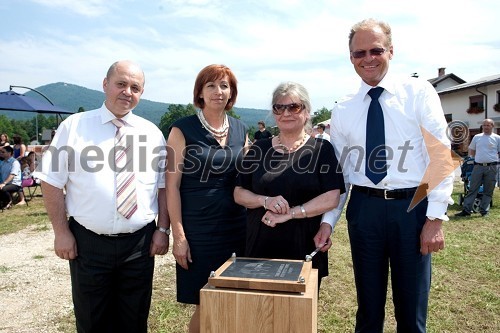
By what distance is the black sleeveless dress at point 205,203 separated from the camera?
9.61 feet

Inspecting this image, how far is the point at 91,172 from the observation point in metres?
2.65

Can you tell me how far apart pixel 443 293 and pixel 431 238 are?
279cm

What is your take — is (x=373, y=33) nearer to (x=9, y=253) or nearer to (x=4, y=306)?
(x=4, y=306)

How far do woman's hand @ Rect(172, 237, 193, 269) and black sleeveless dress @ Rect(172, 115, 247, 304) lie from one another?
0.12ft

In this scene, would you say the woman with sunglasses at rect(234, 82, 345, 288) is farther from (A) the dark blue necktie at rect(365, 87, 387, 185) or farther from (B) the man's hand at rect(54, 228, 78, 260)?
(B) the man's hand at rect(54, 228, 78, 260)

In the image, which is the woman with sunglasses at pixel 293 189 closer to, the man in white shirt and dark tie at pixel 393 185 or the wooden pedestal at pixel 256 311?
the man in white shirt and dark tie at pixel 393 185

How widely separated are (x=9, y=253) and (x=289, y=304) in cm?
624

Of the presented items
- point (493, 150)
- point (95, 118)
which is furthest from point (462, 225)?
point (95, 118)

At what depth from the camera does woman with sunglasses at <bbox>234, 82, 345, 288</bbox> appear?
263 centimetres

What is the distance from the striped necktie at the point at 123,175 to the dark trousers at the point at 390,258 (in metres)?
1.50

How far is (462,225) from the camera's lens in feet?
27.7

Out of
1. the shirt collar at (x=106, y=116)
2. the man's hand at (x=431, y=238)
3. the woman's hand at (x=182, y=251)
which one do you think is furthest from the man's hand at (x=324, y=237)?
the shirt collar at (x=106, y=116)

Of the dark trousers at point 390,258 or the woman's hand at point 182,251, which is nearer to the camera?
the dark trousers at point 390,258

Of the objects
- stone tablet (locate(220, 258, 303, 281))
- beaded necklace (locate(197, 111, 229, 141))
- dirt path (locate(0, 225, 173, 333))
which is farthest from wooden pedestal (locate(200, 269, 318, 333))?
dirt path (locate(0, 225, 173, 333))
